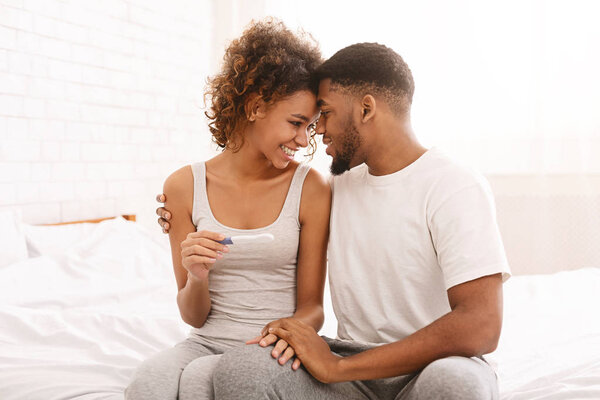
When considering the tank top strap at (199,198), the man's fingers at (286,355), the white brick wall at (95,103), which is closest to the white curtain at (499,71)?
the white brick wall at (95,103)

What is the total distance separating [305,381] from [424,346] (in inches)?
8.7

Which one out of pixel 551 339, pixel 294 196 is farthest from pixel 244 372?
pixel 551 339

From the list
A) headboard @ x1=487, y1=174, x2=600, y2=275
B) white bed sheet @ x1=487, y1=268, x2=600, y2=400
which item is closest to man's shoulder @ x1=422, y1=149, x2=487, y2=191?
white bed sheet @ x1=487, y1=268, x2=600, y2=400

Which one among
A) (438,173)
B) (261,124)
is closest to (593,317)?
(438,173)

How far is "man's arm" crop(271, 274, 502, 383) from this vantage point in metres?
1.09

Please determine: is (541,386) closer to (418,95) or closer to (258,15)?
(418,95)

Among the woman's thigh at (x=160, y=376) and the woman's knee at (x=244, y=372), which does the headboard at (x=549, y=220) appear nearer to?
the woman's thigh at (x=160, y=376)

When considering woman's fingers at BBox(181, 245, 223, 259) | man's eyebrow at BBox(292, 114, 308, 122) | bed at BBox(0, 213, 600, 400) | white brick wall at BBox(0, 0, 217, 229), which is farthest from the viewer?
white brick wall at BBox(0, 0, 217, 229)

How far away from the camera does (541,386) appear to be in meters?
1.32

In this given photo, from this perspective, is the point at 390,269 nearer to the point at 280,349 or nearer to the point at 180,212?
the point at 280,349

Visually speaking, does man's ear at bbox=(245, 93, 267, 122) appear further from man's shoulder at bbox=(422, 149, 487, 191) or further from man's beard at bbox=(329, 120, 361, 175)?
man's shoulder at bbox=(422, 149, 487, 191)

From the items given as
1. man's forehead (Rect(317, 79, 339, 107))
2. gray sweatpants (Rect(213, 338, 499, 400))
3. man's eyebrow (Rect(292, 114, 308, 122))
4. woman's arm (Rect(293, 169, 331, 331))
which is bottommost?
gray sweatpants (Rect(213, 338, 499, 400))

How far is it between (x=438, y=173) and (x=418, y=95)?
7.21 feet

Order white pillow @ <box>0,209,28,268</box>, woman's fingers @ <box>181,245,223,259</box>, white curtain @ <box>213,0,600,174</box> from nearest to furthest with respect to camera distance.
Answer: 1. woman's fingers @ <box>181,245,223,259</box>
2. white pillow @ <box>0,209,28,268</box>
3. white curtain @ <box>213,0,600,174</box>
